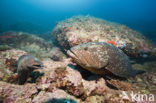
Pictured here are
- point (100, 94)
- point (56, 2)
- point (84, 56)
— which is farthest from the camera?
point (56, 2)

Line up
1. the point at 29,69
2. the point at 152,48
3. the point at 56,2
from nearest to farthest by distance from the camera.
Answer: the point at 29,69, the point at 152,48, the point at 56,2

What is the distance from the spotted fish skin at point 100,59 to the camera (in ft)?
10.4

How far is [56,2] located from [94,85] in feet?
747

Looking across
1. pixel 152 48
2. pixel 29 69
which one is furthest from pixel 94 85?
pixel 152 48

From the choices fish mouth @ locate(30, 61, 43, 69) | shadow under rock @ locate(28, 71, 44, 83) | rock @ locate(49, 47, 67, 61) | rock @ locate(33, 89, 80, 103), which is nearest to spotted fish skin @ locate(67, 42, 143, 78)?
fish mouth @ locate(30, 61, 43, 69)

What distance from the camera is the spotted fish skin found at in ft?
10.4

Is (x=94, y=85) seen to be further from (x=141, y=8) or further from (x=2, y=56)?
(x=141, y=8)

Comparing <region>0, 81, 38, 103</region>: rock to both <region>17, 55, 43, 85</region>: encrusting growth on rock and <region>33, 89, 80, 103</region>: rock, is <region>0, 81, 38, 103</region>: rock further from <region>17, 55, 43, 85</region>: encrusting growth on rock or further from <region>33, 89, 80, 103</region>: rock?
<region>17, 55, 43, 85</region>: encrusting growth on rock

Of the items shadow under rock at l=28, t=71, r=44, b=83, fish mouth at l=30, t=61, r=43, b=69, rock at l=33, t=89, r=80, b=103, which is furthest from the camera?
shadow under rock at l=28, t=71, r=44, b=83

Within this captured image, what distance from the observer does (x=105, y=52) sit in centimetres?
338

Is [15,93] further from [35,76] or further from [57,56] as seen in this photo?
[57,56]

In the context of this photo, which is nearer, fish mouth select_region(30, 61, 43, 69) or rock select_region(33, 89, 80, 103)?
rock select_region(33, 89, 80, 103)

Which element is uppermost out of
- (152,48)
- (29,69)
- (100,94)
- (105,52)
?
→ (152,48)

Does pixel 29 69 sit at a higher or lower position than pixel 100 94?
higher
